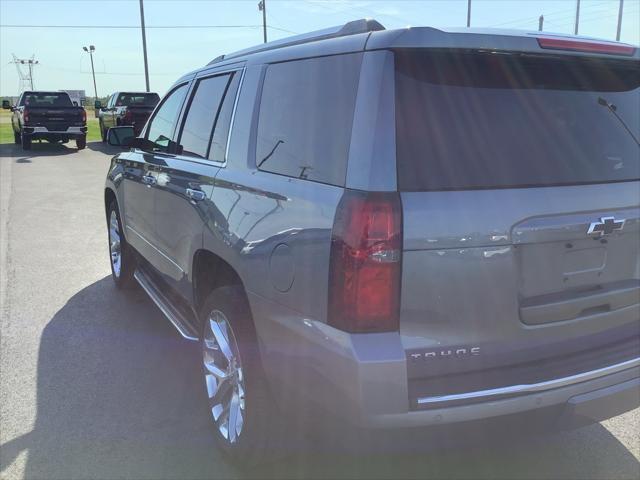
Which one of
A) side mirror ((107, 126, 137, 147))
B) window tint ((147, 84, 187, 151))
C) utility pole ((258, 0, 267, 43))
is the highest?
utility pole ((258, 0, 267, 43))

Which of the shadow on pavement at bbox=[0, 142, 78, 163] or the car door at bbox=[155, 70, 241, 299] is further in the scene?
the shadow on pavement at bbox=[0, 142, 78, 163]

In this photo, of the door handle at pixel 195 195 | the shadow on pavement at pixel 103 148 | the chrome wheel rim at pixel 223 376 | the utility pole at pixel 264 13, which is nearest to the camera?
the chrome wheel rim at pixel 223 376

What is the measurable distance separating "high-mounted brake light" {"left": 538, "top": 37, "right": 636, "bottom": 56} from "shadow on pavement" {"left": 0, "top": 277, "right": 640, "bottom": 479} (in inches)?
62.6

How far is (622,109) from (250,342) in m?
2.00

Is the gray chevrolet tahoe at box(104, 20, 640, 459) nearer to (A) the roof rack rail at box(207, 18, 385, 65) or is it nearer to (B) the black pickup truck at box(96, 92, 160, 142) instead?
(A) the roof rack rail at box(207, 18, 385, 65)

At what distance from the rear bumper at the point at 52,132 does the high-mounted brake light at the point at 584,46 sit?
68.1 feet

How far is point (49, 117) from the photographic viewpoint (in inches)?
798

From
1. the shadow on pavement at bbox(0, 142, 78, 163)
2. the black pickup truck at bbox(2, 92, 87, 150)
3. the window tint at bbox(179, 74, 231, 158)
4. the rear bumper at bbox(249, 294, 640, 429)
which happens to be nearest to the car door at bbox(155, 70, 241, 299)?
the window tint at bbox(179, 74, 231, 158)

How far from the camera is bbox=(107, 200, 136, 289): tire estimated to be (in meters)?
5.54

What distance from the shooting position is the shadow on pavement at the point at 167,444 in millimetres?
2855

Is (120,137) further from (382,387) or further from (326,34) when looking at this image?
(382,387)

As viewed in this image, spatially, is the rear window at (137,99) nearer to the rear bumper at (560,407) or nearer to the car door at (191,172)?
the car door at (191,172)

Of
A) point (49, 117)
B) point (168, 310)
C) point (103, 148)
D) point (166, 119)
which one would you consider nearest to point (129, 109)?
point (49, 117)

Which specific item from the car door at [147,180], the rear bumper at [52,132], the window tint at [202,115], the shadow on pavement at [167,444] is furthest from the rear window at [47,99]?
the window tint at [202,115]
